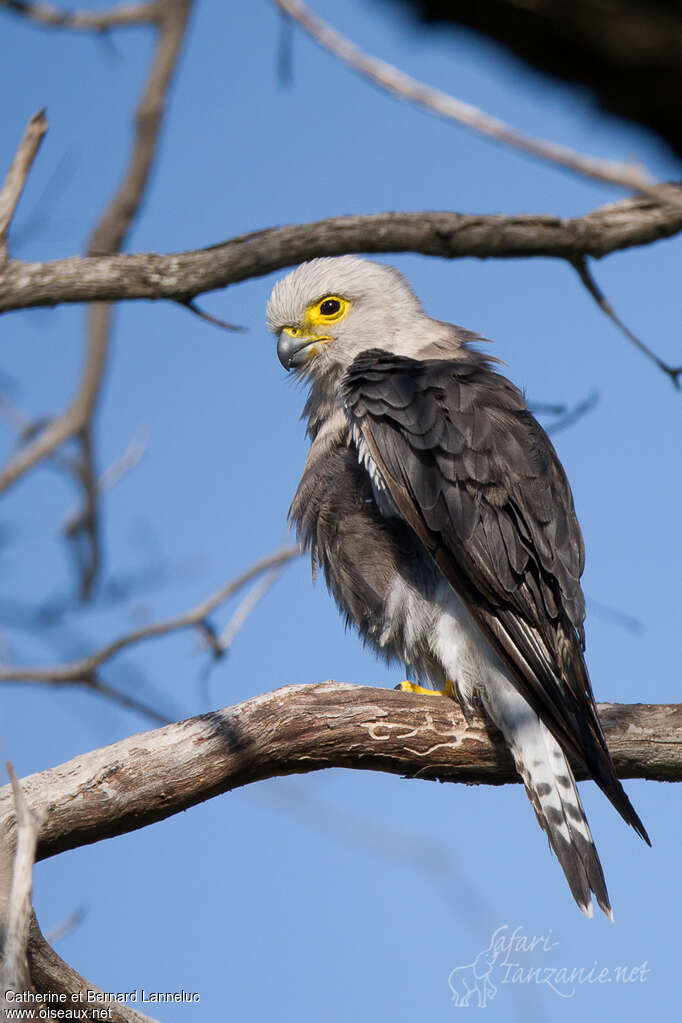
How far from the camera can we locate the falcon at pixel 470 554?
10.5ft

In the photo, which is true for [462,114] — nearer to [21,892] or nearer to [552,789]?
[21,892]

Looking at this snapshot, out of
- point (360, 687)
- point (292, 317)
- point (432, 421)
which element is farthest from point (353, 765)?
point (292, 317)

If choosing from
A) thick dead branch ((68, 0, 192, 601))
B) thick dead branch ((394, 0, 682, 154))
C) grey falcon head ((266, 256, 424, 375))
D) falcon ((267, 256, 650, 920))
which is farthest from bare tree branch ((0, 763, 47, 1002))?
grey falcon head ((266, 256, 424, 375))

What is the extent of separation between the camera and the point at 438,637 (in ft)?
11.8

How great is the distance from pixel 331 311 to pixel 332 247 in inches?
86.6

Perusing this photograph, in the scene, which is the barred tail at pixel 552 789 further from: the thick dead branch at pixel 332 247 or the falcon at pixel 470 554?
the thick dead branch at pixel 332 247

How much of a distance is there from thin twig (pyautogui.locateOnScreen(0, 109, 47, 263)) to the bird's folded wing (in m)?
1.36

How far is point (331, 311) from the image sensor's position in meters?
4.59

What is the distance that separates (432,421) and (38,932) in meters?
2.03

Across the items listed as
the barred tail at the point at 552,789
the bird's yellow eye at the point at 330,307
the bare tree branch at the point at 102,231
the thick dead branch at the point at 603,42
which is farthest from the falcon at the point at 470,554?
the thick dead branch at the point at 603,42

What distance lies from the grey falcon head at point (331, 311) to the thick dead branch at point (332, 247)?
1998mm

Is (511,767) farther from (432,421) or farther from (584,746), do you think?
(432,421)

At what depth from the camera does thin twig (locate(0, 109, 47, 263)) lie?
9.17 feet

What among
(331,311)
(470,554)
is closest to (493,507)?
(470,554)
